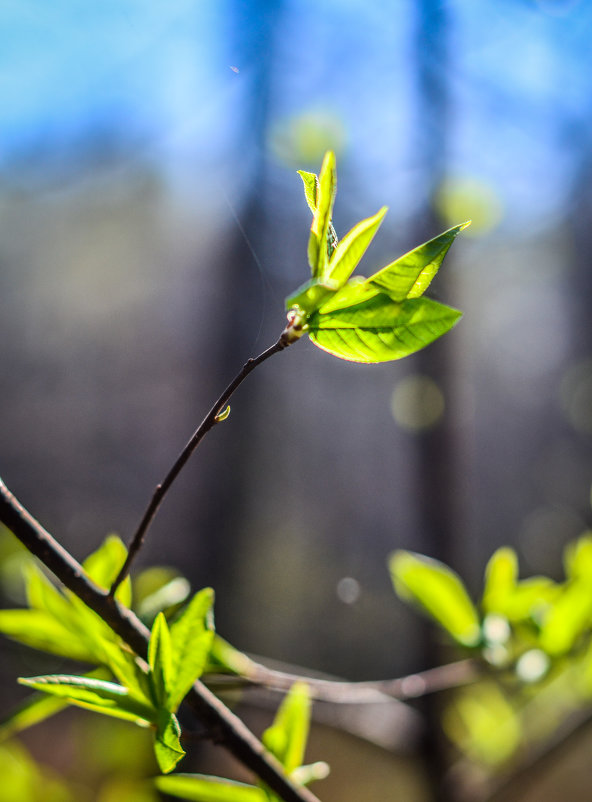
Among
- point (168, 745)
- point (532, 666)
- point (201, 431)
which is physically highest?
point (201, 431)

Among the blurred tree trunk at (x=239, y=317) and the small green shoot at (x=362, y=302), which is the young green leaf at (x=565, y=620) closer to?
the small green shoot at (x=362, y=302)

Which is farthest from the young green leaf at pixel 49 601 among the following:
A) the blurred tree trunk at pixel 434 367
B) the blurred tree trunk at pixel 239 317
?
the blurred tree trunk at pixel 239 317

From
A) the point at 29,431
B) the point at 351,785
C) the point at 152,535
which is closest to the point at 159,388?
the point at 29,431

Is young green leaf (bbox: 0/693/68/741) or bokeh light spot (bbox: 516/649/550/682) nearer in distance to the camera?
young green leaf (bbox: 0/693/68/741)

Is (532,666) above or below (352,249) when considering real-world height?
below

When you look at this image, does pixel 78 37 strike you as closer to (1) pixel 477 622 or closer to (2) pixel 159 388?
(1) pixel 477 622

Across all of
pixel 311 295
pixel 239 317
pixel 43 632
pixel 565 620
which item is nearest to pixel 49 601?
pixel 43 632

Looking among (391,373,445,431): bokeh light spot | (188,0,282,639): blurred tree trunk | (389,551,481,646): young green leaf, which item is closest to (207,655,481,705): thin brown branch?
(389,551,481,646): young green leaf

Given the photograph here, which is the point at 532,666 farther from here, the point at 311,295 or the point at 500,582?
the point at 311,295

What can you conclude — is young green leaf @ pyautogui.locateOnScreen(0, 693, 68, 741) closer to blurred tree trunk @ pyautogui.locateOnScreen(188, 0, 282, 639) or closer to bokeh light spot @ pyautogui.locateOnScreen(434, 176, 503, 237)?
bokeh light spot @ pyautogui.locateOnScreen(434, 176, 503, 237)
